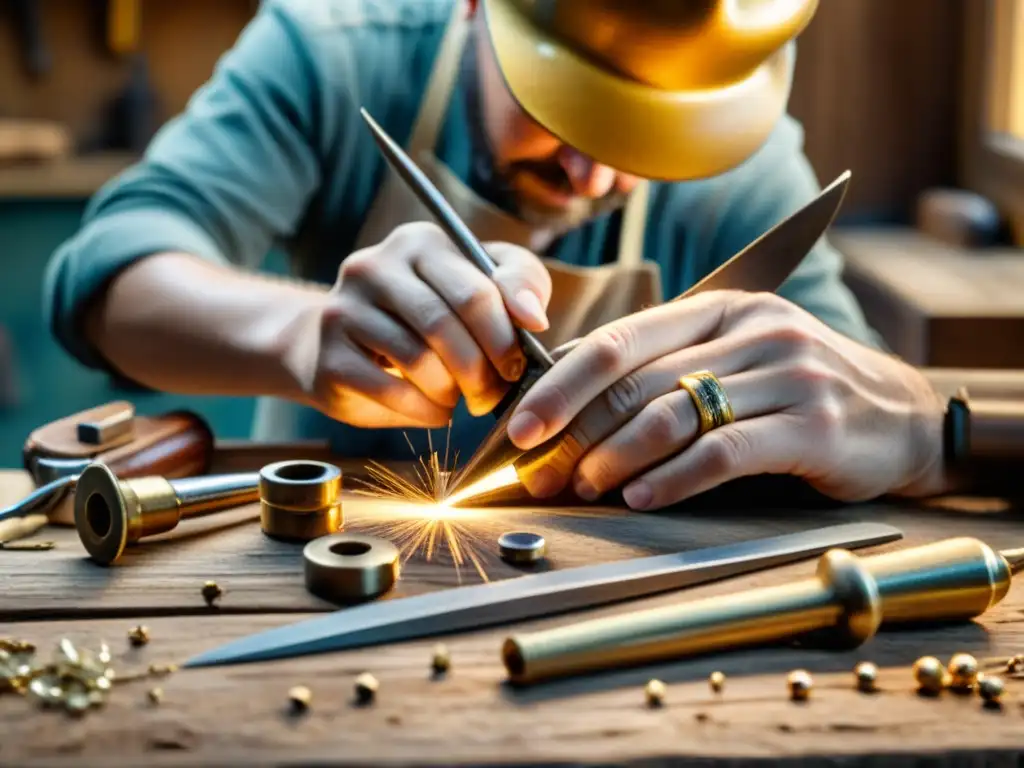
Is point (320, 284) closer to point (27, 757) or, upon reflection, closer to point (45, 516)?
point (45, 516)

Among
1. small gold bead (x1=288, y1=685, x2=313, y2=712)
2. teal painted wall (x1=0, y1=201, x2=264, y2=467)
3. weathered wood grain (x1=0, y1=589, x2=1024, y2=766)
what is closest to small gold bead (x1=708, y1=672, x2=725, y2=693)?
weathered wood grain (x1=0, y1=589, x2=1024, y2=766)

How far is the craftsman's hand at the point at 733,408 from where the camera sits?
910mm

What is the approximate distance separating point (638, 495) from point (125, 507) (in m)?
0.38

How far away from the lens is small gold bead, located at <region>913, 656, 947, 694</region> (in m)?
0.67

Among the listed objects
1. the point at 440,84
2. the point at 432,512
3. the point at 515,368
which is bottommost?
the point at 432,512

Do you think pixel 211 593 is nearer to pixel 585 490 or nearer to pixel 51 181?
pixel 585 490

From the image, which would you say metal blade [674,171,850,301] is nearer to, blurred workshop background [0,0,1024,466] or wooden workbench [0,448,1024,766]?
wooden workbench [0,448,1024,766]

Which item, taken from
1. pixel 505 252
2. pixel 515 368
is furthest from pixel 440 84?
pixel 515 368

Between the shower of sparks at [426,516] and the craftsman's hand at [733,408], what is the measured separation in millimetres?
77

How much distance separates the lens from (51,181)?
2.77 metres

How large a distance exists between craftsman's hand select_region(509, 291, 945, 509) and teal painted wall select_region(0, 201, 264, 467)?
6.77 feet

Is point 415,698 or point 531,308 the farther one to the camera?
point 531,308

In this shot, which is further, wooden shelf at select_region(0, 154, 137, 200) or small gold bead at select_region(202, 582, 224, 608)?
wooden shelf at select_region(0, 154, 137, 200)

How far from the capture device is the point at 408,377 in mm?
992
